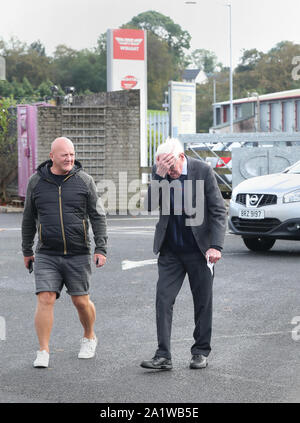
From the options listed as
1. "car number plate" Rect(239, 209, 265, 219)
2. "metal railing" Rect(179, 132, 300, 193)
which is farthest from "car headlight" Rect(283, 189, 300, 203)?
"metal railing" Rect(179, 132, 300, 193)

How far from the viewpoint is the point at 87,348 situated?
7203 mm

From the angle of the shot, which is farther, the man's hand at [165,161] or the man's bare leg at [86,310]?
the man's bare leg at [86,310]

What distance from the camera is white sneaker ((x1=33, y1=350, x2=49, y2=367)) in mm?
6801

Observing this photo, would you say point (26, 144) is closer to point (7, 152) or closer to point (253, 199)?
point (7, 152)

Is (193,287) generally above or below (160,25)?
below

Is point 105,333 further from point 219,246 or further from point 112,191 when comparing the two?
point 112,191

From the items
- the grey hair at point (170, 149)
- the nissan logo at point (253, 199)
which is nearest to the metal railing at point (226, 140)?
the nissan logo at point (253, 199)

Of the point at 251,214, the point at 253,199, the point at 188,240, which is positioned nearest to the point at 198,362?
the point at 188,240

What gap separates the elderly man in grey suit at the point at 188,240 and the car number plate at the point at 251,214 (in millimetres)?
6419

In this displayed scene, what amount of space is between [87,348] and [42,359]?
19.2 inches

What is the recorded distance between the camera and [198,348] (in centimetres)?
691

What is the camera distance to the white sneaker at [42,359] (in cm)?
680

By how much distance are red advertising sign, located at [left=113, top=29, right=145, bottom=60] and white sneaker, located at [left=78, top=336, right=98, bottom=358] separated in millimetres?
32146
